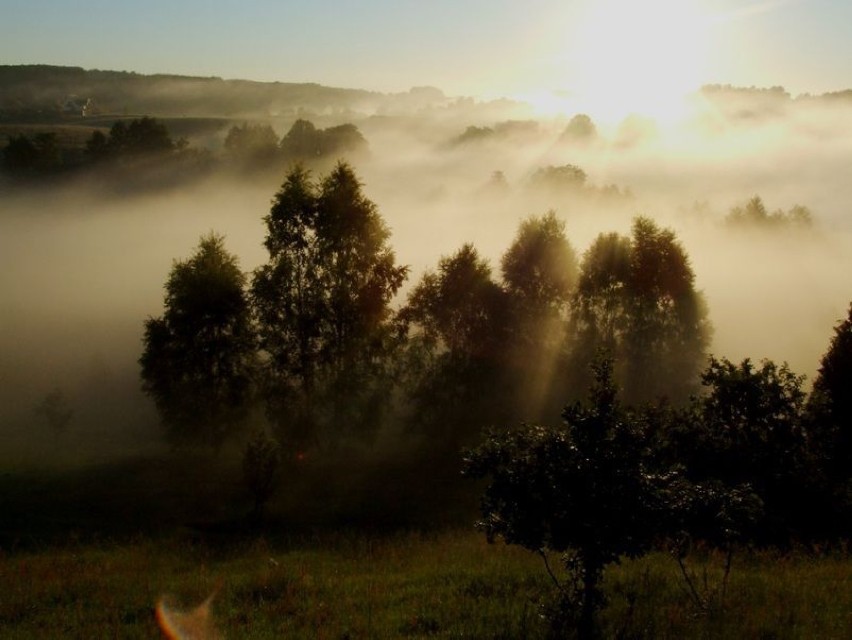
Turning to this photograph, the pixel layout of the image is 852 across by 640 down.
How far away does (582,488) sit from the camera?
14.8 metres

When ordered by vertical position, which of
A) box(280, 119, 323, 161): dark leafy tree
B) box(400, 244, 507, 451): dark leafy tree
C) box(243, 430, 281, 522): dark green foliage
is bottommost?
box(243, 430, 281, 522): dark green foliage

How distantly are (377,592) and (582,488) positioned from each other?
8.04 m

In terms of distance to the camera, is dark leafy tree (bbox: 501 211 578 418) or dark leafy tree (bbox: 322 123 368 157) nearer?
dark leafy tree (bbox: 501 211 578 418)

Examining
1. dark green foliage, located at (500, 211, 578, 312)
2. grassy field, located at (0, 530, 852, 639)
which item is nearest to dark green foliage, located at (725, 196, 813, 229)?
dark green foliage, located at (500, 211, 578, 312)

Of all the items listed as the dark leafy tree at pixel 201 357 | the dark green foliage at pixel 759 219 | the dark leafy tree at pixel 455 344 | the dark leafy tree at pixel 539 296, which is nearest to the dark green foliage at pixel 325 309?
the dark leafy tree at pixel 201 357

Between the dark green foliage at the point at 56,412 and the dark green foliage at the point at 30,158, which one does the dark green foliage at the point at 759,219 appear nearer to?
the dark green foliage at the point at 56,412

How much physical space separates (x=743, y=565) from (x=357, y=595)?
1289 centimetres

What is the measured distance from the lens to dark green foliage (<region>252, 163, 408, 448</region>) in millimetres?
37500

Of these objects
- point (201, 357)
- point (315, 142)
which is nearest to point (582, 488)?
point (201, 357)

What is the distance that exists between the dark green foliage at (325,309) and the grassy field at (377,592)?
36.4 ft

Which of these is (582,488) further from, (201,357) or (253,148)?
(253,148)

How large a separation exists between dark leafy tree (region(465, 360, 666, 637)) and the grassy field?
2.74 m

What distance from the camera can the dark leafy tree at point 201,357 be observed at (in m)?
37.2

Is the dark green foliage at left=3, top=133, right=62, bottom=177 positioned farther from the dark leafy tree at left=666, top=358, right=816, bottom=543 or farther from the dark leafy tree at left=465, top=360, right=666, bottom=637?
the dark leafy tree at left=465, top=360, right=666, bottom=637
